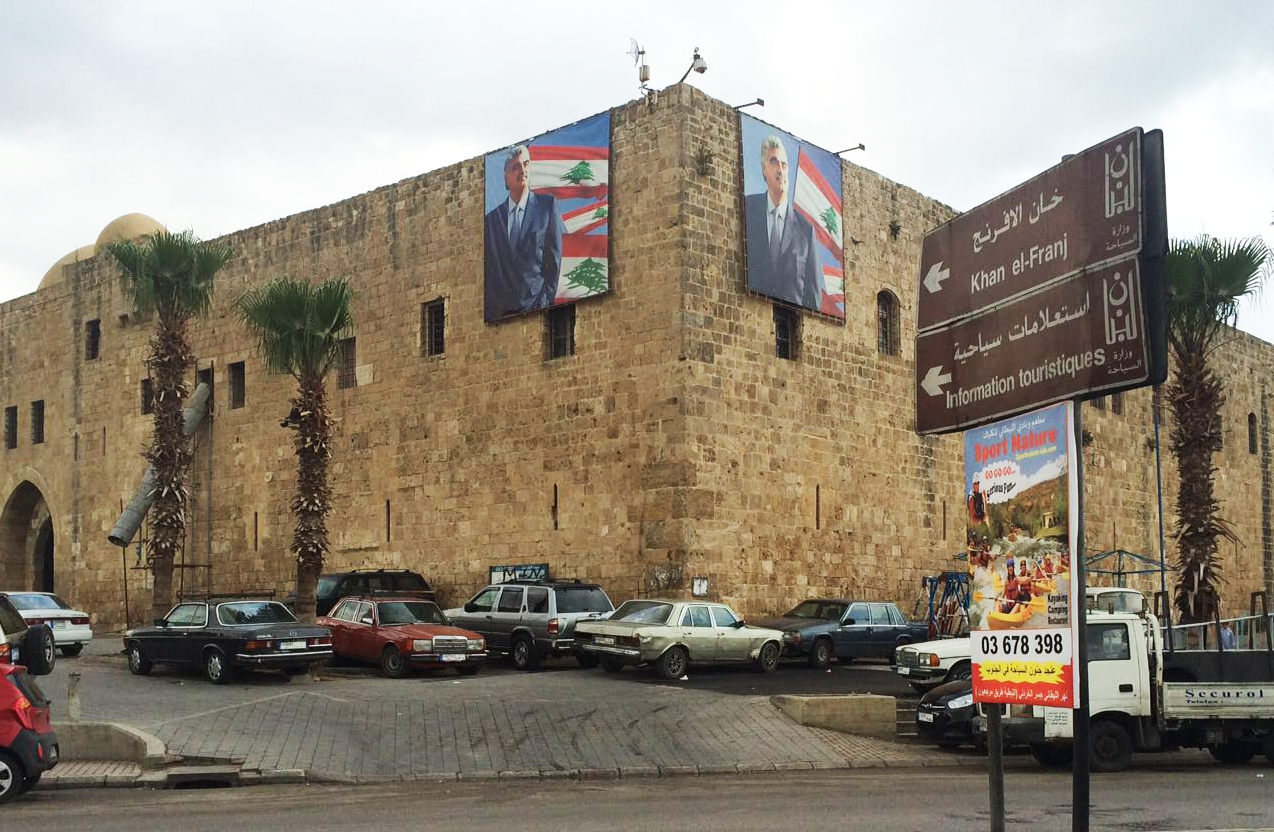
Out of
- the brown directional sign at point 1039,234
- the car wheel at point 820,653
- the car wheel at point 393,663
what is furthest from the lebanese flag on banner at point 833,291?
the brown directional sign at point 1039,234

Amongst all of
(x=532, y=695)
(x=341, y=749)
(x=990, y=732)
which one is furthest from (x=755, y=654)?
(x=990, y=732)

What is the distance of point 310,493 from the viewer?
868 inches

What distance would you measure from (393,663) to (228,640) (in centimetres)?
251

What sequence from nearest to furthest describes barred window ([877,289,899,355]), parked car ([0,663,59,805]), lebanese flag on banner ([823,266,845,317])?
1. parked car ([0,663,59,805])
2. lebanese flag on banner ([823,266,845,317])
3. barred window ([877,289,899,355])

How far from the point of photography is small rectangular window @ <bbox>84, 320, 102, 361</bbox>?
112 ft

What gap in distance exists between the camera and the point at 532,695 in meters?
16.9

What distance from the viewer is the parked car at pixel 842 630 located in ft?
71.7

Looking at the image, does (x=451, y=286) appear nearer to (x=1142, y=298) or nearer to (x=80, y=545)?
(x=80, y=545)

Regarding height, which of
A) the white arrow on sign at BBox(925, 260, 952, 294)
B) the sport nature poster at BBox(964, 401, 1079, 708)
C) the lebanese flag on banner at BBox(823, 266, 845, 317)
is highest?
the lebanese flag on banner at BBox(823, 266, 845, 317)

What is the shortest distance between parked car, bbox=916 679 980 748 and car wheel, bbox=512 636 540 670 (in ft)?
24.8

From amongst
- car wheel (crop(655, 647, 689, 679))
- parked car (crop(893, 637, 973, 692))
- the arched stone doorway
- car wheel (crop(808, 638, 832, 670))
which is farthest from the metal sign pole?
the arched stone doorway

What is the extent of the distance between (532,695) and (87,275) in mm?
22724

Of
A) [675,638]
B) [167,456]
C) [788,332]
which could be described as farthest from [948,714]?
[167,456]

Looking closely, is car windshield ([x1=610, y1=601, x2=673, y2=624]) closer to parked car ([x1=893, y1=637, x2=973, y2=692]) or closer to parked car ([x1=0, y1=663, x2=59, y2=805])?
parked car ([x1=893, y1=637, x2=973, y2=692])
